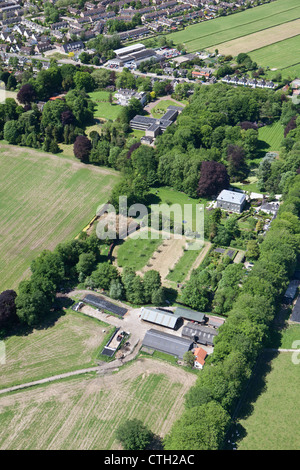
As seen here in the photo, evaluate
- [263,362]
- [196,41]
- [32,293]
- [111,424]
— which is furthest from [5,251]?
[196,41]

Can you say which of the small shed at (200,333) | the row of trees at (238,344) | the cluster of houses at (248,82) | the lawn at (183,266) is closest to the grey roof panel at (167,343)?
the small shed at (200,333)

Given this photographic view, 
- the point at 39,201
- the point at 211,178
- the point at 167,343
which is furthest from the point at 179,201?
the point at 167,343

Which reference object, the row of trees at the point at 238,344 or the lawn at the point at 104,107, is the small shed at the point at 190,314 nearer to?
the row of trees at the point at 238,344

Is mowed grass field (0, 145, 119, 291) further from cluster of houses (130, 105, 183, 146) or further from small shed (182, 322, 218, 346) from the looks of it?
small shed (182, 322, 218, 346)

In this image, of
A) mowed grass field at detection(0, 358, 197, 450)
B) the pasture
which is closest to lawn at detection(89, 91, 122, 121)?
the pasture

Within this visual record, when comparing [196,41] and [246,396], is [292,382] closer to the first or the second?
[246,396]

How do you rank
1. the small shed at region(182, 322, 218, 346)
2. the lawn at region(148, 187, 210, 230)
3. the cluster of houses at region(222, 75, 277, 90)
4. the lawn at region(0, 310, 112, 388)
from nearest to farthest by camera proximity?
the lawn at region(0, 310, 112, 388), the small shed at region(182, 322, 218, 346), the lawn at region(148, 187, 210, 230), the cluster of houses at region(222, 75, 277, 90)

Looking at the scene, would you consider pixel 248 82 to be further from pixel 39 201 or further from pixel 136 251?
pixel 136 251

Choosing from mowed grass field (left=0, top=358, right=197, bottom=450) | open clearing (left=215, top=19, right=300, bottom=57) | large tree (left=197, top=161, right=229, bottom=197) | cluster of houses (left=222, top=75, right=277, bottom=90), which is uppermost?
open clearing (left=215, top=19, right=300, bottom=57)
